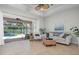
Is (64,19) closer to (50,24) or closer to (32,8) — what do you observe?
(50,24)

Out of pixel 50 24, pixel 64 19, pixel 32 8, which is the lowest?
pixel 50 24

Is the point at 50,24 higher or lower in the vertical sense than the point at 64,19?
lower

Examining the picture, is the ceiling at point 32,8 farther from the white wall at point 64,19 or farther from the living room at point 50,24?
the white wall at point 64,19

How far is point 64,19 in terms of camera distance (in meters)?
2.87

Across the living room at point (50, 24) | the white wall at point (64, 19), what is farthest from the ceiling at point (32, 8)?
the white wall at point (64, 19)

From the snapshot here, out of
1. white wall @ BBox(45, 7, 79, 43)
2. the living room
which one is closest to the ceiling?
the living room

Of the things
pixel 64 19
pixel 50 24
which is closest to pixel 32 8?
pixel 50 24

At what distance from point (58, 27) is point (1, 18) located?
1.72 metres

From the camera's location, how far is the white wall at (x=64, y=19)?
2.81 meters

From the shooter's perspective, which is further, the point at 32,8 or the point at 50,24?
the point at 50,24
